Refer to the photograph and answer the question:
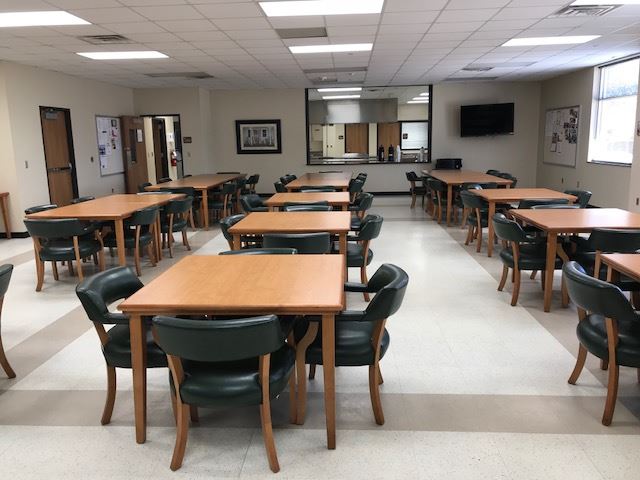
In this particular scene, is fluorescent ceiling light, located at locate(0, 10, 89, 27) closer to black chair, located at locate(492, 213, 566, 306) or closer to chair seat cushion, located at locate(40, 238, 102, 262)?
chair seat cushion, located at locate(40, 238, 102, 262)

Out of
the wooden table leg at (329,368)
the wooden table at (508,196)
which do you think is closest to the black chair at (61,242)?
the wooden table leg at (329,368)

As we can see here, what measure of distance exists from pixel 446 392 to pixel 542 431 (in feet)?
1.82

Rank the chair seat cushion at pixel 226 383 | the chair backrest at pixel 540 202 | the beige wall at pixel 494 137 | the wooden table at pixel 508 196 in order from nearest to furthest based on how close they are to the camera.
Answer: the chair seat cushion at pixel 226 383 → the chair backrest at pixel 540 202 → the wooden table at pixel 508 196 → the beige wall at pixel 494 137

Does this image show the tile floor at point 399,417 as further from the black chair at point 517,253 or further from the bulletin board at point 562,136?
the bulletin board at point 562,136

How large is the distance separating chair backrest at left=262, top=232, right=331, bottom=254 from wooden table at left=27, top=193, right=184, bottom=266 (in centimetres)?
207

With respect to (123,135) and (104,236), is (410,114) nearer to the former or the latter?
(123,135)

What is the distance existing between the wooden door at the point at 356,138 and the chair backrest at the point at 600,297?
617 inches

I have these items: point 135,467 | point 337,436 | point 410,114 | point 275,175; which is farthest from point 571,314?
point 410,114

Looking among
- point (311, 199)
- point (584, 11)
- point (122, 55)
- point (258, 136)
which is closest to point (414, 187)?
point (258, 136)

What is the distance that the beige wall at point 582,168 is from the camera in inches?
351

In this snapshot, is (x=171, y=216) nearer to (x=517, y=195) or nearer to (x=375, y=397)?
(x=517, y=195)

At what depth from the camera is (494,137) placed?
12.6 meters

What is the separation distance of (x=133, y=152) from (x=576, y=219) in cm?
1001

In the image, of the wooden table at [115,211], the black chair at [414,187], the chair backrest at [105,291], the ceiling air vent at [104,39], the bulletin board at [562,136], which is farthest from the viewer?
the bulletin board at [562,136]
